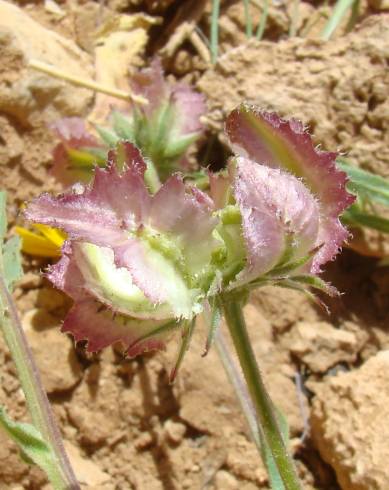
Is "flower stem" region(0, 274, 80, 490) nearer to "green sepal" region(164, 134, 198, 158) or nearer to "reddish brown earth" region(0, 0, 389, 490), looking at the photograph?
"reddish brown earth" region(0, 0, 389, 490)

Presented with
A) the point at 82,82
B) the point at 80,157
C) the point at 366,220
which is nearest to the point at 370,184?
the point at 366,220

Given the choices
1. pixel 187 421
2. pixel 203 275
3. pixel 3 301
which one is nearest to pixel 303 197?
pixel 203 275

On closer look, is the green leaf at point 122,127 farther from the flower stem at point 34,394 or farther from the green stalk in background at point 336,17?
the green stalk in background at point 336,17

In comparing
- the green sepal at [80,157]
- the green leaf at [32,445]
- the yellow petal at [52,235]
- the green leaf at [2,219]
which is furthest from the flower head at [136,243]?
the green sepal at [80,157]

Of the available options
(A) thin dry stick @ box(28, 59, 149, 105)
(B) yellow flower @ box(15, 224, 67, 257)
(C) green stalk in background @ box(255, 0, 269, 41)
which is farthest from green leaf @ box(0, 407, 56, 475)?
(C) green stalk in background @ box(255, 0, 269, 41)

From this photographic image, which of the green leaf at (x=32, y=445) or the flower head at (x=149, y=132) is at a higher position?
the flower head at (x=149, y=132)

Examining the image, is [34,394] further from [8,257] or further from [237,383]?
[237,383]
